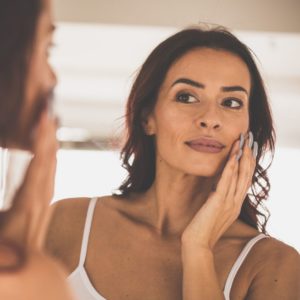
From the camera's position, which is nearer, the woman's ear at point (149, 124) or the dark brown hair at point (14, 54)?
the dark brown hair at point (14, 54)

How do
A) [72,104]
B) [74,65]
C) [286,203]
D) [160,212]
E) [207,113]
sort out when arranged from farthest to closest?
[72,104] < [286,203] < [74,65] < [160,212] < [207,113]

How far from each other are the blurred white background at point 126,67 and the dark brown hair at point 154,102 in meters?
0.11

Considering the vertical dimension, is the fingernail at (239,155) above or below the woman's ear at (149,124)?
below

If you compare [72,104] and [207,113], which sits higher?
[207,113]

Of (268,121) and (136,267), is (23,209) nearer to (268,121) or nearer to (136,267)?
(136,267)

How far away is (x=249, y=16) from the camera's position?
2594mm

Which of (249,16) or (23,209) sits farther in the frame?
(249,16)

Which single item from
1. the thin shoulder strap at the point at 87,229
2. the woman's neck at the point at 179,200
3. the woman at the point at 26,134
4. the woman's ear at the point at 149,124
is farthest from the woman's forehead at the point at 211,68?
the woman at the point at 26,134

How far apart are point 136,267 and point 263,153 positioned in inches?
16.8

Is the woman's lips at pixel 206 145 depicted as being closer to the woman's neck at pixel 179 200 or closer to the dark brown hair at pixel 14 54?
the woman's neck at pixel 179 200

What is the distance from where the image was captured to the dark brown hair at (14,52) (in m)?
0.47

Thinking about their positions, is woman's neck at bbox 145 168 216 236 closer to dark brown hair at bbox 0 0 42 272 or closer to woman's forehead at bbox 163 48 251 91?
woman's forehead at bbox 163 48 251 91

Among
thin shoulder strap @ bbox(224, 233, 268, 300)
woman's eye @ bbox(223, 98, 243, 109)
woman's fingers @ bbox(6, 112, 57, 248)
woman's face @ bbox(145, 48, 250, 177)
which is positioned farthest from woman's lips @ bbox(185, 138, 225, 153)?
woman's fingers @ bbox(6, 112, 57, 248)

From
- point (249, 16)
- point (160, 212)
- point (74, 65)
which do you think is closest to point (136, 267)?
point (160, 212)
